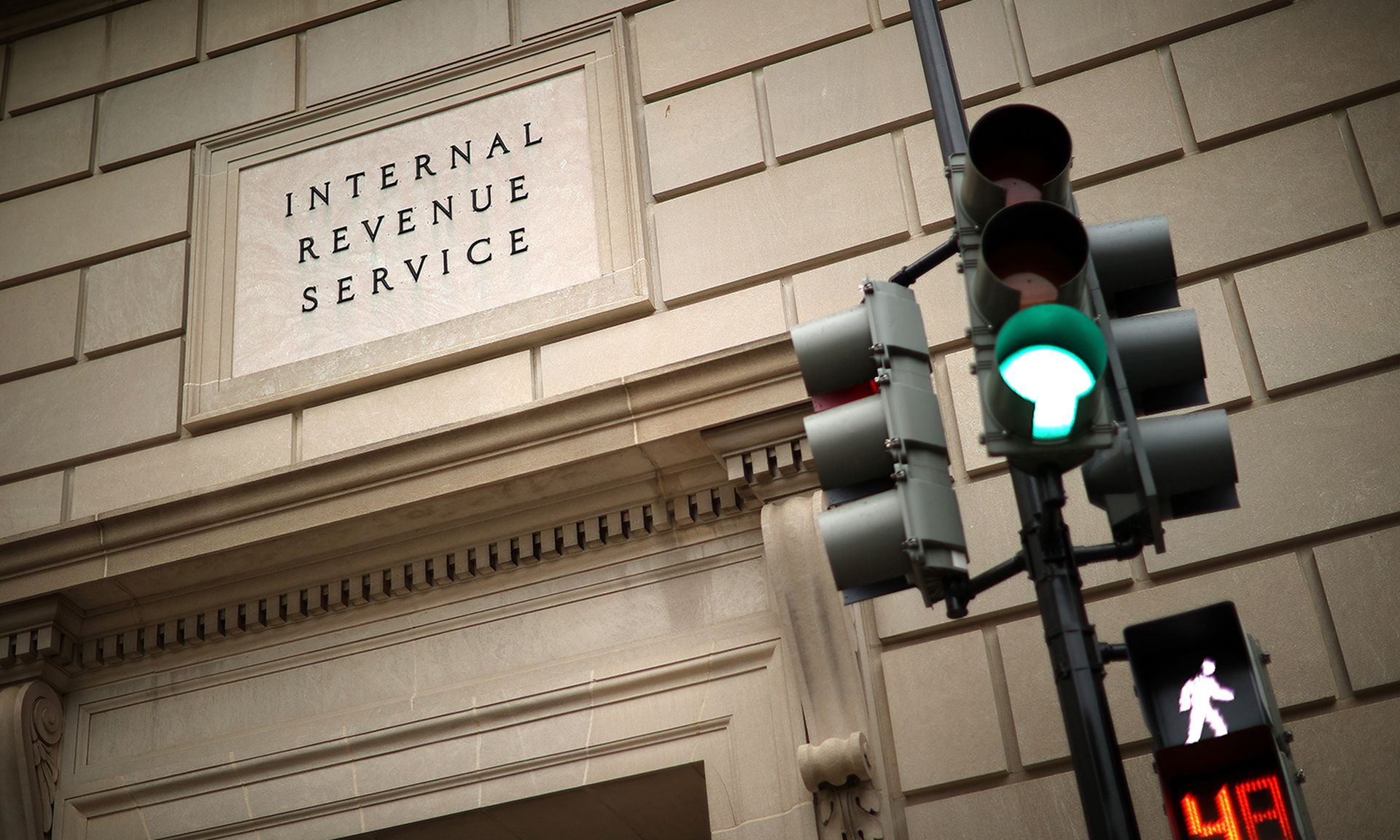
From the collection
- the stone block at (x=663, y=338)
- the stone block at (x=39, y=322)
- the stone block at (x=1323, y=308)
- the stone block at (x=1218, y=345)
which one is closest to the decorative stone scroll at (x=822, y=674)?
the stone block at (x=663, y=338)

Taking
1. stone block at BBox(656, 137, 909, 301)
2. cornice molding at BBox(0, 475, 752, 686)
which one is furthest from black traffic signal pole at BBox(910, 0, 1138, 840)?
stone block at BBox(656, 137, 909, 301)

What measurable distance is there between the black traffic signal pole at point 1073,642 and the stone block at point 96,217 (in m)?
7.00

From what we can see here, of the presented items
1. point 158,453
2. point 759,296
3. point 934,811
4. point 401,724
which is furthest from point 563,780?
point 158,453

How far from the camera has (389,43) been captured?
9.69 meters

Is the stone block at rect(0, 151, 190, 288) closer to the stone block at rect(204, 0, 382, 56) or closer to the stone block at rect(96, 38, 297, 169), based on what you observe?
the stone block at rect(96, 38, 297, 169)

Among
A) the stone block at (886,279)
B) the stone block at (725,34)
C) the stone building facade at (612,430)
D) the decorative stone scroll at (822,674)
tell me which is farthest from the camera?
the stone block at (725,34)

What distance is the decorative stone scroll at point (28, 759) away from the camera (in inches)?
309

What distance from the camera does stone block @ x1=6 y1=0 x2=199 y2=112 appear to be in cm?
1023

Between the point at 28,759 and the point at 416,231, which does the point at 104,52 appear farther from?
the point at 28,759

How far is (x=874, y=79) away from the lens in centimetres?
841

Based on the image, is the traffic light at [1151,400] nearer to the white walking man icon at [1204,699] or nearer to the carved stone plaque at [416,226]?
the white walking man icon at [1204,699]

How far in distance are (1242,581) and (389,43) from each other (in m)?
6.32

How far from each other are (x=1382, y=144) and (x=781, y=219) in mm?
3114

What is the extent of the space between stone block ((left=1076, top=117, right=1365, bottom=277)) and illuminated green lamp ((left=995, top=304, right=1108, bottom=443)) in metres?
3.86
